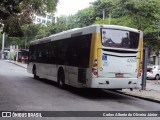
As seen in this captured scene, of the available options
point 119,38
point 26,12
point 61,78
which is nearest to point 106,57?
point 119,38

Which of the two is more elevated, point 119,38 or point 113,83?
point 119,38

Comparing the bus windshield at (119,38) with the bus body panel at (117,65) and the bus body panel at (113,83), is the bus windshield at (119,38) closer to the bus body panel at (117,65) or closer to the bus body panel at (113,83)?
the bus body panel at (117,65)

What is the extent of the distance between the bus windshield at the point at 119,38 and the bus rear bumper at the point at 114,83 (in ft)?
4.78

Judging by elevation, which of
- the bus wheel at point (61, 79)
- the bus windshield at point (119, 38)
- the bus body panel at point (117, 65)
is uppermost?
the bus windshield at point (119, 38)

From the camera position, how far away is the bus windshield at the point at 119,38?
14.7 m

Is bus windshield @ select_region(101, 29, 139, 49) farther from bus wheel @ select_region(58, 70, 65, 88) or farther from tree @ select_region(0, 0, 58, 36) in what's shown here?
tree @ select_region(0, 0, 58, 36)

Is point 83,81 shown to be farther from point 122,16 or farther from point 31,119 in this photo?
point 122,16

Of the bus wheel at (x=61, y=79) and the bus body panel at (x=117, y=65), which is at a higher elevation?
the bus body panel at (x=117, y=65)

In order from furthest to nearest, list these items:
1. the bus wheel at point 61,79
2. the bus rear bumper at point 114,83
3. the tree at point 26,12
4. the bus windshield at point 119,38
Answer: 1. the tree at point 26,12
2. the bus wheel at point 61,79
3. the bus windshield at point 119,38
4. the bus rear bumper at point 114,83

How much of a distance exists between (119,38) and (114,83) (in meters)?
1.98

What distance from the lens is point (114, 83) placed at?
1477cm

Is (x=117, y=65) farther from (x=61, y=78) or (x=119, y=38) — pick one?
(x=61, y=78)

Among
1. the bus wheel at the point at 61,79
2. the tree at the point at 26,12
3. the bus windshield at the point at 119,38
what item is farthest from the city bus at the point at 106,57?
the tree at the point at 26,12

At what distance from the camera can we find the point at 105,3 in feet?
175
